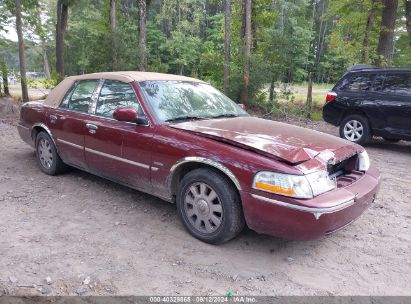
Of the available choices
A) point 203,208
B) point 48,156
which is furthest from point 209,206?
point 48,156

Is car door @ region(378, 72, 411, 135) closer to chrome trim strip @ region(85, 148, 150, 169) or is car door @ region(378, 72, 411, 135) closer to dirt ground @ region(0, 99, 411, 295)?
dirt ground @ region(0, 99, 411, 295)

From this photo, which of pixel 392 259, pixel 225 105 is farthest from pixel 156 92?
pixel 392 259

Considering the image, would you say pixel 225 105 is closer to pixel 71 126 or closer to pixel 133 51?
pixel 71 126

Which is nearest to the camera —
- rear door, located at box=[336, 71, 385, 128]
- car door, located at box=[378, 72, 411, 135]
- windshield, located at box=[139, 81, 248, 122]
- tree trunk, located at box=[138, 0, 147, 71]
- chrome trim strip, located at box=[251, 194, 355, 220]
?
chrome trim strip, located at box=[251, 194, 355, 220]

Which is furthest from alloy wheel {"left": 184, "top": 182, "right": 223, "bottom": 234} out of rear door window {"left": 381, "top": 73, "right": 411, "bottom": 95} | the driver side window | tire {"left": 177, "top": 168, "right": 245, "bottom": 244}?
rear door window {"left": 381, "top": 73, "right": 411, "bottom": 95}

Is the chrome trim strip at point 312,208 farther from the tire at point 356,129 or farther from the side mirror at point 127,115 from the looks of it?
the tire at point 356,129

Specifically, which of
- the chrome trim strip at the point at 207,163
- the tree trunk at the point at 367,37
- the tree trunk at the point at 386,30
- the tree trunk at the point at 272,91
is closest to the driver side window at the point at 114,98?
the chrome trim strip at the point at 207,163

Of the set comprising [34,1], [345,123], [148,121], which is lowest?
[345,123]

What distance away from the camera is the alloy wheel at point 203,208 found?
3.68 metres

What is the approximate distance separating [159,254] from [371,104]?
6.72 m

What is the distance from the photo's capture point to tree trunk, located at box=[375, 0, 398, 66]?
43.0 ft

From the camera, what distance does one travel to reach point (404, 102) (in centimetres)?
792

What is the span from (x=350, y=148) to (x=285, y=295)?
1.80 m

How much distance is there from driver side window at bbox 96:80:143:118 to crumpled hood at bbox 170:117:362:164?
2.51ft
